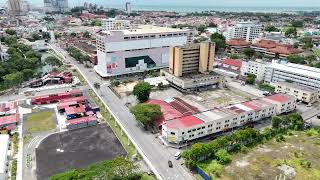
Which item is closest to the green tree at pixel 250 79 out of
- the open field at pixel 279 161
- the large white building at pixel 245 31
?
the open field at pixel 279 161

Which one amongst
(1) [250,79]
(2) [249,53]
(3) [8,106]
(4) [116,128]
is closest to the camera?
(4) [116,128]

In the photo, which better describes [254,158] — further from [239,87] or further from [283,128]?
[239,87]

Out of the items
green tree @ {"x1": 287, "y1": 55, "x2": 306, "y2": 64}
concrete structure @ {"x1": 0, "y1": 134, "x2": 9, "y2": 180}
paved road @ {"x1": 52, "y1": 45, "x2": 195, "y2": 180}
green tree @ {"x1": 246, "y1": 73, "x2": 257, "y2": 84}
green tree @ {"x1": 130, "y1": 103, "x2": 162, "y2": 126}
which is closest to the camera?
concrete structure @ {"x1": 0, "y1": 134, "x2": 9, "y2": 180}

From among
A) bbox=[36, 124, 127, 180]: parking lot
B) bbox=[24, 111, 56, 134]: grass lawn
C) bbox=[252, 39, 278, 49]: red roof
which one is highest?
bbox=[252, 39, 278, 49]: red roof

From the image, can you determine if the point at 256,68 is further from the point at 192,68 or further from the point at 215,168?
the point at 215,168

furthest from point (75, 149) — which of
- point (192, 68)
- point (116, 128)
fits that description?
point (192, 68)

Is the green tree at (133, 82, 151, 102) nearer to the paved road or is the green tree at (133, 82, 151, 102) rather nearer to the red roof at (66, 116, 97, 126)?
the paved road

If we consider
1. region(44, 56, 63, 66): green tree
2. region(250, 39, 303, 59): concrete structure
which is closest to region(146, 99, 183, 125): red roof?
region(44, 56, 63, 66): green tree
